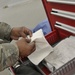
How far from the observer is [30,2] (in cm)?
186

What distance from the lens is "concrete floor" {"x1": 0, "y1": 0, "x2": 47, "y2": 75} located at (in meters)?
1.83

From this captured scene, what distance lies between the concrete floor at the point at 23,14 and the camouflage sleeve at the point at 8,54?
1264 mm

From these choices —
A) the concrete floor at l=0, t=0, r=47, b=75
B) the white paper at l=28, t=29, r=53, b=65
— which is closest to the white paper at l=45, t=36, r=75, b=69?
the white paper at l=28, t=29, r=53, b=65

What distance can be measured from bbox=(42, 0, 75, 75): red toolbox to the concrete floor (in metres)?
1.04

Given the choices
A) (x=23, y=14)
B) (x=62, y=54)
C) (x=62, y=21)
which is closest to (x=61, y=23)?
(x=62, y=21)

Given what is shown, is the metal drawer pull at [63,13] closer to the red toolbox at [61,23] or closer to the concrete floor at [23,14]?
the red toolbox at [61,23]

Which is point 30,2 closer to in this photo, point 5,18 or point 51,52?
point 5,18

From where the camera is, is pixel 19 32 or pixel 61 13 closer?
pixel 61 13

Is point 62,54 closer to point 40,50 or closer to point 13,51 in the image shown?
point 40,50

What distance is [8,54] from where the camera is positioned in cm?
60

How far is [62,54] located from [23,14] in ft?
4.23

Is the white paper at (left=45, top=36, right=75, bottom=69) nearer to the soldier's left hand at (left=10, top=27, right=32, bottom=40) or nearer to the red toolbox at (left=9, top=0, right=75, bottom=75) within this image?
the red toolbox at (left=9, top=0, right=75, bottom=75)

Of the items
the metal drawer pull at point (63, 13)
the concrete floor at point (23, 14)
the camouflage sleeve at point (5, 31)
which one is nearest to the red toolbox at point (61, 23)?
the metal drawer pull at point (63, 13)

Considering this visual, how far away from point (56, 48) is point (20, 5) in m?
1.22
